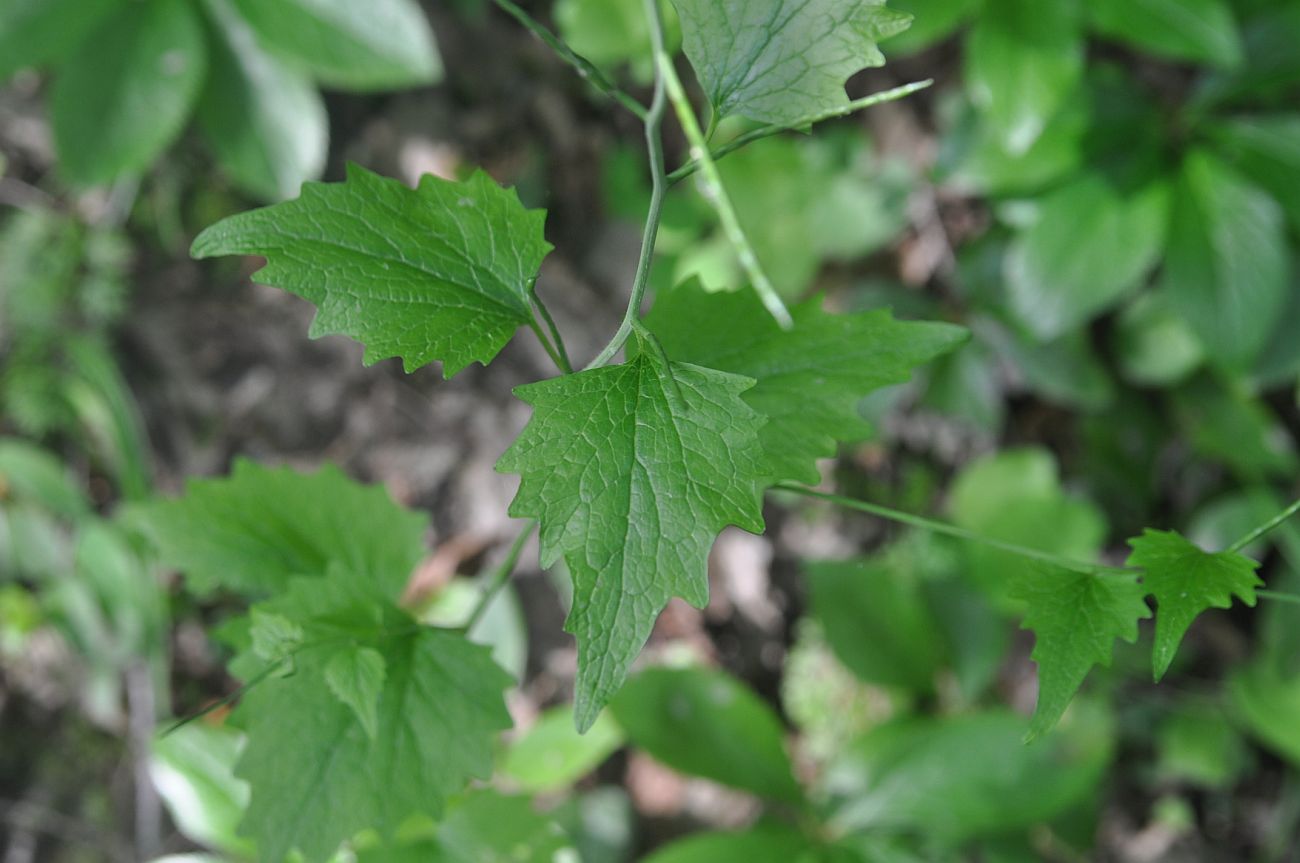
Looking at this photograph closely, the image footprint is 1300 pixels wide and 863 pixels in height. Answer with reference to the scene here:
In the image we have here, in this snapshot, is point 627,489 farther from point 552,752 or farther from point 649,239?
point 552,752

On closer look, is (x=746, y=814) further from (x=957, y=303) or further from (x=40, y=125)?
(x=40, y=125)

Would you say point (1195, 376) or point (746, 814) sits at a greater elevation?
point (1195, 376)

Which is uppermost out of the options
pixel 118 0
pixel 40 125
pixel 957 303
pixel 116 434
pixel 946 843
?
pixel 118 0

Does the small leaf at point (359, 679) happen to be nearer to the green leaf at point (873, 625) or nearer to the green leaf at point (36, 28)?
the green leaf at point (36, 28)

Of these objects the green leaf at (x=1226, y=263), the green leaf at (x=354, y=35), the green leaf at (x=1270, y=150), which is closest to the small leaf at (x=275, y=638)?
the green leaf at (x=354, y=35)

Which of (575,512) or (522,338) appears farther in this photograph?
(522,338)

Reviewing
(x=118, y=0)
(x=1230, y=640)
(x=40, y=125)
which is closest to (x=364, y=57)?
(x=118, y=0)

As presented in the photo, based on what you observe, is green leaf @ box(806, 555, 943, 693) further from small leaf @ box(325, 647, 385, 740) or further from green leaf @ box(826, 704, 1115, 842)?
small leaf @ box(325, 647, 385, 740)
